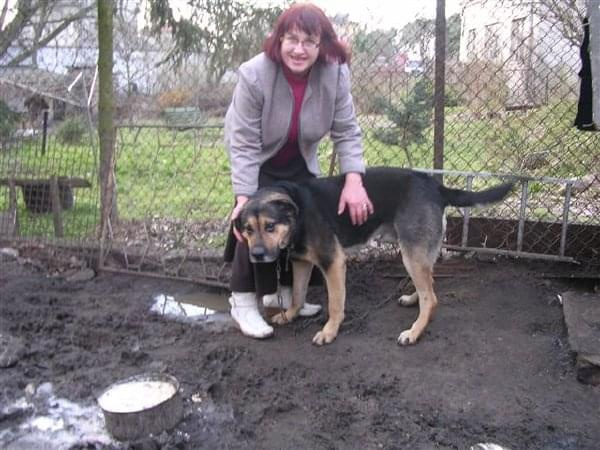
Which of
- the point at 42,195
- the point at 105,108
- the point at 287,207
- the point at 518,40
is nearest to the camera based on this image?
the point at 287,207

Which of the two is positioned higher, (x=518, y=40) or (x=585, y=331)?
(x=518, y=40)

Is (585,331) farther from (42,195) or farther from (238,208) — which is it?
(42,195)

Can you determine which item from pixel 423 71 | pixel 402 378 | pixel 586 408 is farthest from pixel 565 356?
pixel 423 71

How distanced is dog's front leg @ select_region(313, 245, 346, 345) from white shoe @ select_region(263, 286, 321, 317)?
1.29 ft

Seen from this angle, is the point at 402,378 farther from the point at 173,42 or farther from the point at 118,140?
the point at 173,42

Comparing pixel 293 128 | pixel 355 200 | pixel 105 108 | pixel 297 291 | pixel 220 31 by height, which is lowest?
pixel 297 291

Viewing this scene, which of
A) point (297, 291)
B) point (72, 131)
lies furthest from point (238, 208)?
point (72, 131)

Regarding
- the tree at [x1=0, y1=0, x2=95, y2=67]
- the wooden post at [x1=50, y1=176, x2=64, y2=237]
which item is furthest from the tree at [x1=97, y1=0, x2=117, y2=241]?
the tree at [x1=0, y1=0, x2=95, y2=67]

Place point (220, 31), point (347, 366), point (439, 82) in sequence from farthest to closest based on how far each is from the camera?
point (220, 31)
point (439, 82)
point (347, 366)

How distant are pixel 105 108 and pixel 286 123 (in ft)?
8.21

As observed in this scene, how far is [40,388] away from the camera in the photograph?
3.07m

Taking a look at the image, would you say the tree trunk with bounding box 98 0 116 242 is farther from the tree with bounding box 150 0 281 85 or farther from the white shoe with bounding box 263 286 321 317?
the white shoe with bounding box 263 286 321 317

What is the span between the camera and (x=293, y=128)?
3.55 m

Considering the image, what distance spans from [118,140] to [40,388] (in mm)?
2546
